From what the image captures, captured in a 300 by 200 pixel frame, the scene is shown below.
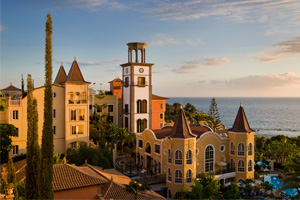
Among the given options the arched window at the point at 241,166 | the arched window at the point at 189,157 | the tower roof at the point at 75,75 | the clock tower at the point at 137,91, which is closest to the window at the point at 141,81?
the clock tower at the point at 137,91

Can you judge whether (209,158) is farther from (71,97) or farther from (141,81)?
(141,81)

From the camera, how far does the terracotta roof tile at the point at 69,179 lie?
52.0ft

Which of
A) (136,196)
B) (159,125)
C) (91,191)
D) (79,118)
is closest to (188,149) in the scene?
(136,196)

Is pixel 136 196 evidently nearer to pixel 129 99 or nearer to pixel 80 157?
pixel 80 157

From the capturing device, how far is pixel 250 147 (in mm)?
27703

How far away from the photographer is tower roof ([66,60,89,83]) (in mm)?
32094

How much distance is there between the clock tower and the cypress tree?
29.5 meters

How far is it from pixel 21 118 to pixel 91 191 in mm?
16323

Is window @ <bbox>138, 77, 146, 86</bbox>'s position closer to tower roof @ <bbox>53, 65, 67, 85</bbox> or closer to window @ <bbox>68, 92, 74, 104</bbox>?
tower roof @ <bbox>53, 65, 67, 85</bbox>

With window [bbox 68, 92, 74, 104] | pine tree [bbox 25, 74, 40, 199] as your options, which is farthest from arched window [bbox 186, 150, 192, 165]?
window [bbox 68, 92, 74, 104]

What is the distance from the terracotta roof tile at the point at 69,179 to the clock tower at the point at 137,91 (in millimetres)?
24364

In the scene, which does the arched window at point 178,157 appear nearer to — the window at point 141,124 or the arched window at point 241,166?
the arched window at point 241,166

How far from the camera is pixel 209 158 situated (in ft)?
89.4

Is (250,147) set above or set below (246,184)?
above
